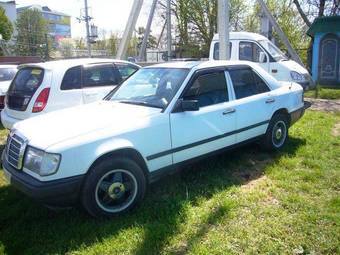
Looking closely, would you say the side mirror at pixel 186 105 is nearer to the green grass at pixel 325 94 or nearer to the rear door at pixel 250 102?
the rear door at pixel 250 102

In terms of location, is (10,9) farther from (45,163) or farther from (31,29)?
(45,163)

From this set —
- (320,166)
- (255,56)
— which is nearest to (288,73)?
(255,56)

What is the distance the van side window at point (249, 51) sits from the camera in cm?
1160

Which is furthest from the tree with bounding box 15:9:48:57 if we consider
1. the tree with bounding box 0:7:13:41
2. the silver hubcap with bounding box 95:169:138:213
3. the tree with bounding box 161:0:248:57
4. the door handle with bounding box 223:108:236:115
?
the silver hubcap with bounding box 95:169:138:213

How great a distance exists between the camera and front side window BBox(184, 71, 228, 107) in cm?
477

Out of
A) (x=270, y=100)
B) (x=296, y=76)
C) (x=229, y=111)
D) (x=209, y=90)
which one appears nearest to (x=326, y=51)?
(x=296, y=76)

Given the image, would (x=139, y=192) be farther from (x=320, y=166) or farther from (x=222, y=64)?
(x=320, y=166)

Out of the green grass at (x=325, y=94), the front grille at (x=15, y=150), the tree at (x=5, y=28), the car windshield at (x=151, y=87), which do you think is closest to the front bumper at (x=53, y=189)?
the front grille at (x=15, y=150)

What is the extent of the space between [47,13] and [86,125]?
115 metres

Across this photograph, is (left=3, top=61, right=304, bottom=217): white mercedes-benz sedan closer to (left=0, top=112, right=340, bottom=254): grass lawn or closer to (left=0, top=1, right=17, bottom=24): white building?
(left=0, top=112, right=340, bottom=254): grass lawn

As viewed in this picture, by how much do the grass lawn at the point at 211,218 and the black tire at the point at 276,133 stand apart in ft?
1.65

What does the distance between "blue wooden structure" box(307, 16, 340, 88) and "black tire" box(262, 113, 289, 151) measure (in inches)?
449

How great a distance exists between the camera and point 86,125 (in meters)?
3.99

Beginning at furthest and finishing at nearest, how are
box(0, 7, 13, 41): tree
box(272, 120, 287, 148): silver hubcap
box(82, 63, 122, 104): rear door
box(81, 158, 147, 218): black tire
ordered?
box(0, 7, 13, 41): tree
box(82, 63, 122, 104): rear door
box(272, 120, 287, 148): silver hubcap
box(81, 158, 147, 218): black tire
